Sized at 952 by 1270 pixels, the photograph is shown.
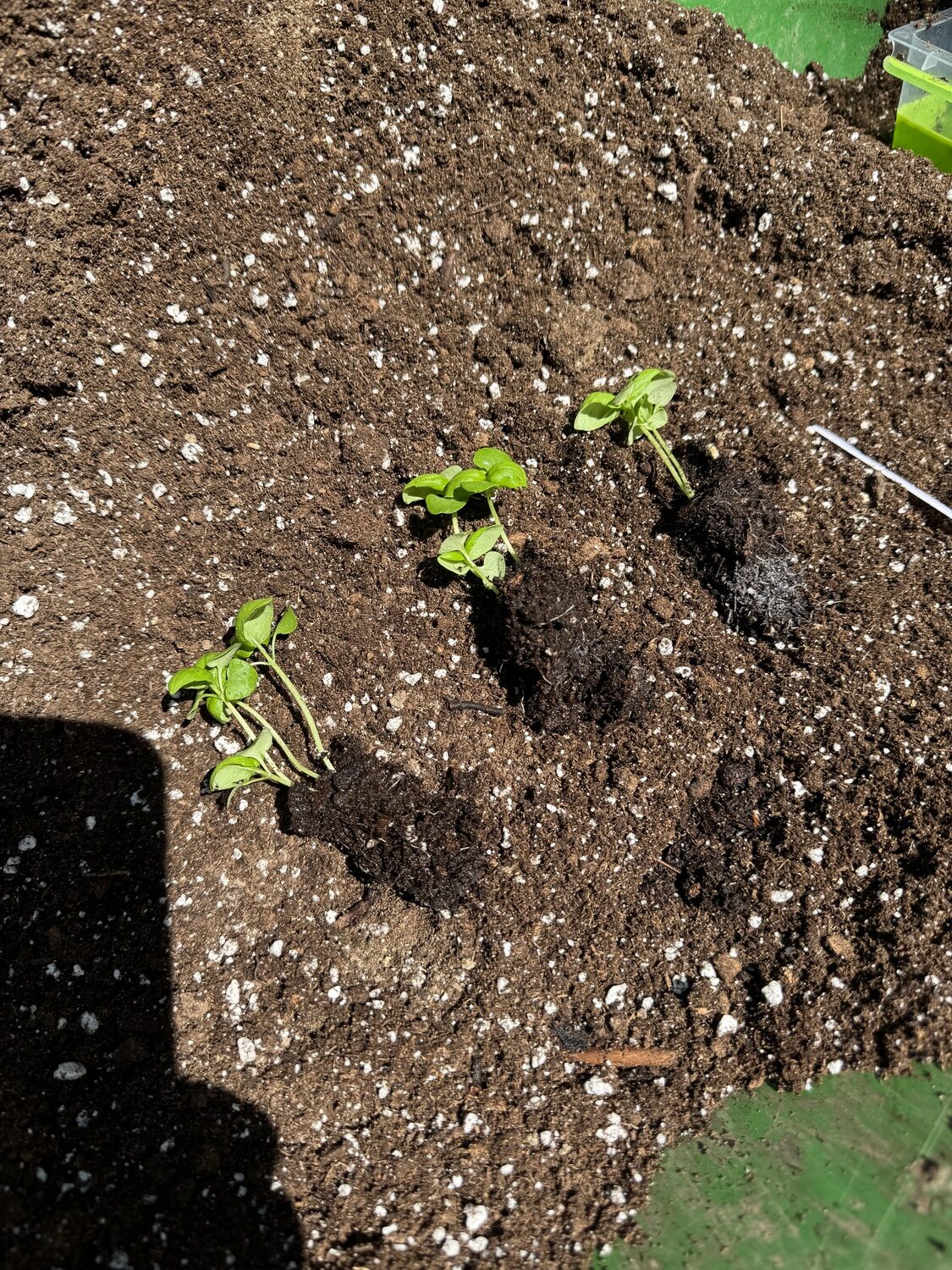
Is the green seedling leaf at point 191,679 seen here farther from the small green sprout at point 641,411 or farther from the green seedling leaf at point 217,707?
the small green sprout at point 641,411

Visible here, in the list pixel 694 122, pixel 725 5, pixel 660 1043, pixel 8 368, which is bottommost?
pixel 660 1043

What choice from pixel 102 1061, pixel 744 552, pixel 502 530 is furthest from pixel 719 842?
pixel 102 1061

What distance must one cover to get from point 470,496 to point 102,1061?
1.08 meters

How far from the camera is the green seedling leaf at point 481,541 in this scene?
1263mm

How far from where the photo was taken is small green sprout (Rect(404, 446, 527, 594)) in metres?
1.25

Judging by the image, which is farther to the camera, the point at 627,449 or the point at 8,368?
the point at 627,449

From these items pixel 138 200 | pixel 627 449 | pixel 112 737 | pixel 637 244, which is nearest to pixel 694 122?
pixel 637 244

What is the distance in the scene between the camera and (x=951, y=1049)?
40.5 inches

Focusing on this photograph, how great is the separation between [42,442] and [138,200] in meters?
0.43

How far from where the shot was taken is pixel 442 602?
1439 millimetres

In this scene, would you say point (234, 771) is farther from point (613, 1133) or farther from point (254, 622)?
point (613, 1133)

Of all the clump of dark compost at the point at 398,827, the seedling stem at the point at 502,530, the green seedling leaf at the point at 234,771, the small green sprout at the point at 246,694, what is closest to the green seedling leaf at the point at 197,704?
the small green sprout at the point at 246,694

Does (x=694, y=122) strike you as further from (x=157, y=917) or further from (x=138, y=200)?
(x=157, y=917)

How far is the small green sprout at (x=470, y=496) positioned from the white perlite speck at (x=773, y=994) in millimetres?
764
